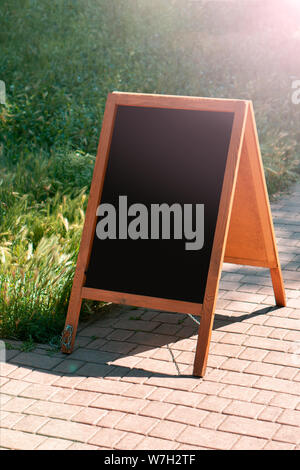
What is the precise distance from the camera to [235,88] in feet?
37.5

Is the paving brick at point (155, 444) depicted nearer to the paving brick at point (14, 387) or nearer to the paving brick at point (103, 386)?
the paving brick at point (103, 386)

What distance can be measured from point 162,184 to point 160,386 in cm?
126

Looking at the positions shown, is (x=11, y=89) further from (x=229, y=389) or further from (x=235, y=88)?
(x=229, y=389)

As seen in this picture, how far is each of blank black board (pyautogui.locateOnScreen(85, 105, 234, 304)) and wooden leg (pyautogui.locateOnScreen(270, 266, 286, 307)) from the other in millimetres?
960

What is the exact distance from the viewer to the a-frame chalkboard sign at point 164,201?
13.1ft

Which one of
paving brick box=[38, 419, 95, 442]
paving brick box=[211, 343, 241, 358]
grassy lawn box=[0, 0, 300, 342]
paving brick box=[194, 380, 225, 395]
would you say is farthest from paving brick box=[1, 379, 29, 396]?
paving brick box=[211, 343, 241, 358]

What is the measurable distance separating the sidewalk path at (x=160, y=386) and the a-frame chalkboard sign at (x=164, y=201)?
23 cm

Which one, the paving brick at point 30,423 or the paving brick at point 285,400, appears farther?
the paving brick at point 285,400

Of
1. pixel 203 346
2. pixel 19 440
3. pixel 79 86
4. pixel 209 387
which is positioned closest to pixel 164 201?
pixel 203 346

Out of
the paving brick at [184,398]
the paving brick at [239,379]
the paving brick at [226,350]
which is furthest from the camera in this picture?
the paving brick at [226,350]

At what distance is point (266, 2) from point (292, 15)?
67 centimetres

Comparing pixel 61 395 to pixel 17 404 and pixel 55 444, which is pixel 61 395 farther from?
pixel 55 444

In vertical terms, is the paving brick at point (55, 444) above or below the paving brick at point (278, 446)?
above

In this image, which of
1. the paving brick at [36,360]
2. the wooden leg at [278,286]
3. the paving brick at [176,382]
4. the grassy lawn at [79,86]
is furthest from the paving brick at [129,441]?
the wooden leg at [278,286]
